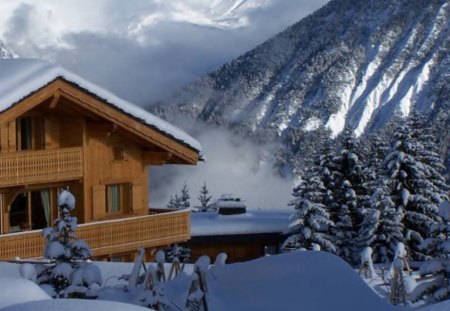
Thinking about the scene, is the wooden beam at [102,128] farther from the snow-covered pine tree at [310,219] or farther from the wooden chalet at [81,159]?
the snow-covered pine tree at [310,219]

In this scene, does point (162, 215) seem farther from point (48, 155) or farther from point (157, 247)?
point (48, 155)

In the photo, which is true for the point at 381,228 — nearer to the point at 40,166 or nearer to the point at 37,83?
the point at 40,166

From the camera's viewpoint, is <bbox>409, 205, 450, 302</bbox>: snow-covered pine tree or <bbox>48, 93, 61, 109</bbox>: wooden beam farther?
<bbox>48, 93, 61, 109</bbox>: wooden beam

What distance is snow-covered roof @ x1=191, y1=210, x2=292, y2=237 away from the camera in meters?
43.8

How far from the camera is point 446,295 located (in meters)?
14.8

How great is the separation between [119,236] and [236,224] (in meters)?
18.7

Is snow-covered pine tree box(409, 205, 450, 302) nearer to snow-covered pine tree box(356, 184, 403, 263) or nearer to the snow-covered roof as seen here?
snow-covered pine tree box(356, 184, 403, 263)

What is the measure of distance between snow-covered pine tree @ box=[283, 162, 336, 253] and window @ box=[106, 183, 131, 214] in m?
11.5

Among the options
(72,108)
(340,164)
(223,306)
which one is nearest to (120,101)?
(72,108)

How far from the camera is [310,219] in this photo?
40406 millimetres

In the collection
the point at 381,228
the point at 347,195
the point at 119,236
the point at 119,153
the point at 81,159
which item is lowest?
the point at 381,228

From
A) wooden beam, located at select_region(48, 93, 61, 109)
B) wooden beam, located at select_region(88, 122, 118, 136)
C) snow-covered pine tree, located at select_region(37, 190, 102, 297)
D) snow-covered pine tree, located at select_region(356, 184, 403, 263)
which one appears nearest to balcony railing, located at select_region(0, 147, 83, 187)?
wooden beam, located at select_region(88, 122, 118, 136)

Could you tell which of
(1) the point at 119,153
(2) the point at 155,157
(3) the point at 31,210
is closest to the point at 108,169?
(1) the point at 119,153

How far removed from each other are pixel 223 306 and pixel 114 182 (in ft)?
57.1
